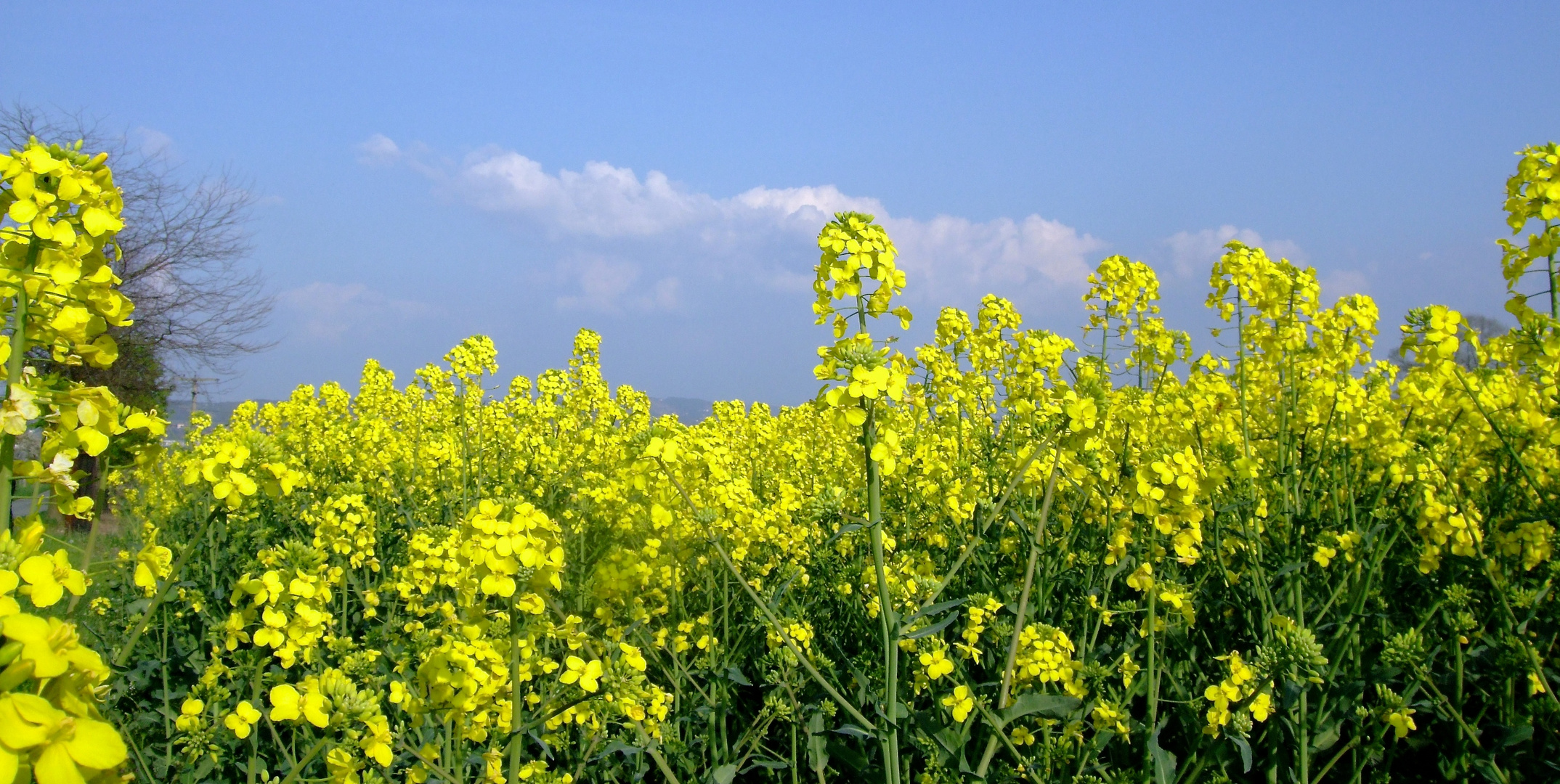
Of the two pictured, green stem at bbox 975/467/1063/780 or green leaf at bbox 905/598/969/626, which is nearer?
green leaf at bbox 905/598/969/626

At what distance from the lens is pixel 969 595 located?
3299 millimetres

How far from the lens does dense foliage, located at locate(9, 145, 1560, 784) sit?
197 centimetres

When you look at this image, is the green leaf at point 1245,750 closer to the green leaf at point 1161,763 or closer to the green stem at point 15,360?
the green leaf at point 1161,763

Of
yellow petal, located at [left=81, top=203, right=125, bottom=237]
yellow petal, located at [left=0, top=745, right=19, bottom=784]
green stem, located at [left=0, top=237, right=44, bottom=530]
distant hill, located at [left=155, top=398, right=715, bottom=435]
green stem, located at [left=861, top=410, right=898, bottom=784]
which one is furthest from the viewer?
distant hill, located at [left=155, top=398, right=715, bottom=435]

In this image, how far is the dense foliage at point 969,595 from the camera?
6.48 ft

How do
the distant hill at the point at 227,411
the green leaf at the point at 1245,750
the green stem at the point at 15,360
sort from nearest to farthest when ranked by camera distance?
the green stem at the point at 15,360, the green leaf at the point at 1245,750, the distant hill at the point at 227,411

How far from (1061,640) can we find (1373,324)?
3453 mm

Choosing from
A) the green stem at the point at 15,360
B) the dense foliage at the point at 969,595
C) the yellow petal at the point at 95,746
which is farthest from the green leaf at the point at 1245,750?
the green stem at the point at 15,360

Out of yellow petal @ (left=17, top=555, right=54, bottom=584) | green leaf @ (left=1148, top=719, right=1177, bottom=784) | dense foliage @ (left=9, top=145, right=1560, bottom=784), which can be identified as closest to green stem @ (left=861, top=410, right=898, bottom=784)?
dense foliage @ (left=9, top=145, right=1560, bottom=784)

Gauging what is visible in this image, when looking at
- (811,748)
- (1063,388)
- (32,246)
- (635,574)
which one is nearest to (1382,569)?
(1063,388)

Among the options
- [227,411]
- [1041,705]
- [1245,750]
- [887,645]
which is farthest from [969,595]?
[227,411]

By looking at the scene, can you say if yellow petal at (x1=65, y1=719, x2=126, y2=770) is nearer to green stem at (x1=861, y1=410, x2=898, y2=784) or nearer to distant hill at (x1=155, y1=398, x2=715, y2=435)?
green stem at (x1=861, y1=410, x2=898, y2=784)

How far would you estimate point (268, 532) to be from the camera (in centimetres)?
442

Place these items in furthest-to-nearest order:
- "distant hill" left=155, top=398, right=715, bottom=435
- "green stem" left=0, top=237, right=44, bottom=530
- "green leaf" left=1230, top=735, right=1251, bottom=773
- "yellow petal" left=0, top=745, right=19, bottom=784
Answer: "distant hill" left=155, top=398, right=715, bottom=435
"green leaf" left=1230, top=735, right=1251, bottom=773
"green stem" left=0, top=237, right=44, bottom=530
"yellow petal" left=0, top=745, right=19, bottom=784
